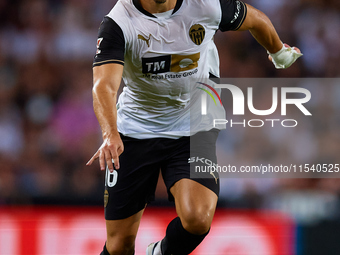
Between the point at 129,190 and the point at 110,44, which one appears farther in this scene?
the point at 129,190

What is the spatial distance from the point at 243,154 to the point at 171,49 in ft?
10.3

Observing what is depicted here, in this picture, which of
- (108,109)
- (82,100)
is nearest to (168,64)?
(108,109)

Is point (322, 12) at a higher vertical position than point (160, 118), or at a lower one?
higher

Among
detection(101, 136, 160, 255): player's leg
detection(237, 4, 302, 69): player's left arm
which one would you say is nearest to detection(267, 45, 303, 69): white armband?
detection(237, 4, 302, 69): player's left arm

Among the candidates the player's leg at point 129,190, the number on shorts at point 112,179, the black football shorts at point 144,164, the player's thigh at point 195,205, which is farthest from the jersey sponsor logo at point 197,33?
A: the number on shorts at point 112,179

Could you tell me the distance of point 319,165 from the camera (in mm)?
5965

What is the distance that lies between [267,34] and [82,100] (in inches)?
139

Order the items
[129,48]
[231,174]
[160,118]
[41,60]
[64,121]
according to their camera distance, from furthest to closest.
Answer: [41,60]
[64,121]
[231,174]
[160,118]
[129,48]

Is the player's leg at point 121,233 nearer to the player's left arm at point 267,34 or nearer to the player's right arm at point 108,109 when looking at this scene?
the player's right arm at point 108,109

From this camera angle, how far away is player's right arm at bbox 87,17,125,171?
2680 millimetres

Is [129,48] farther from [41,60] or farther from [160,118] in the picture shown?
[41,60]

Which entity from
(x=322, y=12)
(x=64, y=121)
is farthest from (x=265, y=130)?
(x=64, y=121)

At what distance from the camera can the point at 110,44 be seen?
2.92 meters

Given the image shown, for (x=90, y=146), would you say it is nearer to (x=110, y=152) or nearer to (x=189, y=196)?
(x=189, y=196)
